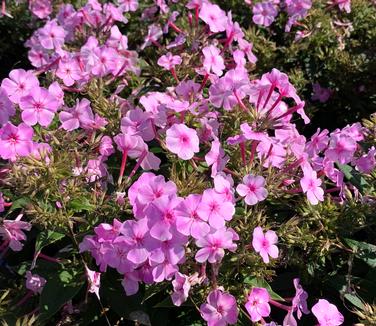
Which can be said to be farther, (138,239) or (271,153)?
(271,153)

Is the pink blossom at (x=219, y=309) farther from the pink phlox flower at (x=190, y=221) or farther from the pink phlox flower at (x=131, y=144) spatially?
the pink phlox flower at (x=131, y=144)

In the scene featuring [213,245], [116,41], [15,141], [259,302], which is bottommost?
[259,302]

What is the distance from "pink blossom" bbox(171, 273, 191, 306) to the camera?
1.60 metres

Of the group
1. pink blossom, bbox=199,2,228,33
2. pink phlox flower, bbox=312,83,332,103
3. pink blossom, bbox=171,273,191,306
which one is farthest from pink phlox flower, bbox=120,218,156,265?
pink phlox flower, bbox=312,83,332,103

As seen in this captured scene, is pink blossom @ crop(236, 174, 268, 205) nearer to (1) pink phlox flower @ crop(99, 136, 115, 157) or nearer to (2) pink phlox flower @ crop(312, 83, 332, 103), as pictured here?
(1) pink phlox flower @ crop(99, 136, 115, 157)

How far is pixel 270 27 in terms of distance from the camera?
339cm

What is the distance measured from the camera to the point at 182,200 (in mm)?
1534

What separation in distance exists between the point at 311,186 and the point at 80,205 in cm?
70

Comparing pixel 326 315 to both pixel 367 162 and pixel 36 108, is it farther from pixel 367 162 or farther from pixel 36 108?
pixel 36 108

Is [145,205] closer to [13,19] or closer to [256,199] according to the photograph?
[256,199]

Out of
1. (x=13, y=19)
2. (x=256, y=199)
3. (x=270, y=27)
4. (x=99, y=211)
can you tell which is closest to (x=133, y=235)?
(x=99, y=211)

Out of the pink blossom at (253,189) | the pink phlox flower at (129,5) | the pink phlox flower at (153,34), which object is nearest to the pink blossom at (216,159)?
the pink blossom at (253,189)

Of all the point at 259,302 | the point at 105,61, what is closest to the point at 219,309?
the point at 259,302

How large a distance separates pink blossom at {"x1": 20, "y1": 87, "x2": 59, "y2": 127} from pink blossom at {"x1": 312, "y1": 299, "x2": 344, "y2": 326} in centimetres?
99
